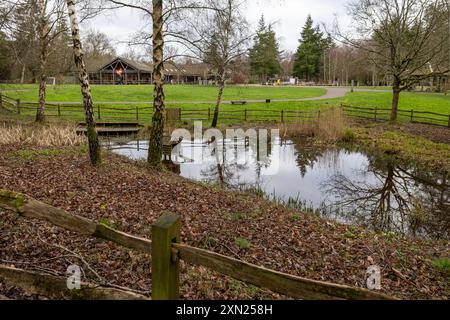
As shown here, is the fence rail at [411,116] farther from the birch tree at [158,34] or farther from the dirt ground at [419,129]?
the birch tree at [158,34]

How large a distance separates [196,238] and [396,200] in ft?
26.3

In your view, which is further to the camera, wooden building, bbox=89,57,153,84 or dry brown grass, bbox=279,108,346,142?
wooden building, bbox=89,57,153,84

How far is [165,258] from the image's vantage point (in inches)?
105

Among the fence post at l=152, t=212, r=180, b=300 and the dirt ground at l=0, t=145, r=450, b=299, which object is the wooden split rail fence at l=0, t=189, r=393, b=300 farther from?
the dirt ground at l=0, t=145, r=450, b=299

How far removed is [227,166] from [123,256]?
10.1 m

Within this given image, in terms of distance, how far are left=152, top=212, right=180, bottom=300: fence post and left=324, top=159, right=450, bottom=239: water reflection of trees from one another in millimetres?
7808

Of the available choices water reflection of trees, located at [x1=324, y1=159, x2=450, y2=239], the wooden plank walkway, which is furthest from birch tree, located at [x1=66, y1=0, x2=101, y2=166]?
the wooden plank walkway

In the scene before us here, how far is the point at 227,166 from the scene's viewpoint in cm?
1522

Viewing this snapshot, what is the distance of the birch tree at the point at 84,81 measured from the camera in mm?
8984

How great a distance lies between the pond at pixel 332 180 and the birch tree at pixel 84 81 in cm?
401

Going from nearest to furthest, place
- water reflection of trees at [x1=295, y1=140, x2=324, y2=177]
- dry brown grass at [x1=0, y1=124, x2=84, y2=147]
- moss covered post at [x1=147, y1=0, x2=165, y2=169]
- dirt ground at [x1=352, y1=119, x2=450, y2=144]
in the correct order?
moss covered post at [x1=147, y1=0, x2=165, y2=169] < dry brown grass at [x1=0, y1=124, x2=84, y2=147] < water reflection of trees at [x1=295, y1=140, x2=324, y2=177] < dirt ground at [x1=352, y1=119, x2=450, y2=144]

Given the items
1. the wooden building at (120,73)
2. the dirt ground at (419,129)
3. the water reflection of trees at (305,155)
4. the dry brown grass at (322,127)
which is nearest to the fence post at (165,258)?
the water reflection of trees at (305,155)

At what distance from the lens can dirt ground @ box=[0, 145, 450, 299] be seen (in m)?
4.95
